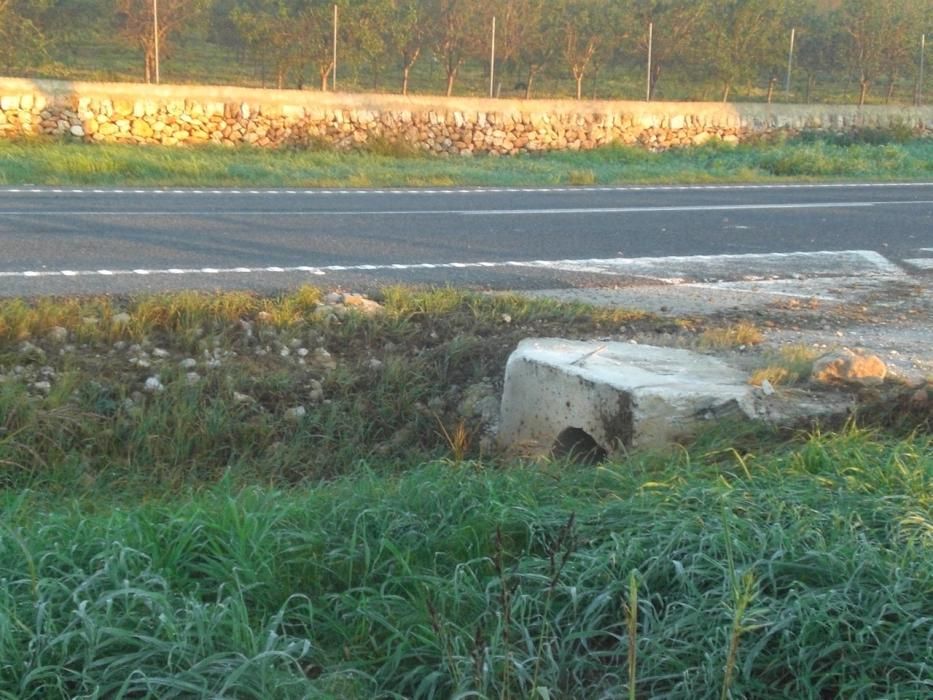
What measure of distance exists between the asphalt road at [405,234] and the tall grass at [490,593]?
3.77 m

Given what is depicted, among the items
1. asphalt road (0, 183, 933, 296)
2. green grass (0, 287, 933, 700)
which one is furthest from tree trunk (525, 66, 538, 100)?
green grass (0, 287, 933, 700)

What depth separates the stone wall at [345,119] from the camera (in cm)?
1717

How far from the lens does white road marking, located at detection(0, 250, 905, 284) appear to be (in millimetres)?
7922

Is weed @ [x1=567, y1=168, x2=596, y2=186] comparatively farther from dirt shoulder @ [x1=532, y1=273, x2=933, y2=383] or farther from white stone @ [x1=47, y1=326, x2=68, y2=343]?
white stone @ [x1=47, y1=326, x2=68, y2=343]

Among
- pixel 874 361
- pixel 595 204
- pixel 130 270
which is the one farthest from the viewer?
pixel 595 204

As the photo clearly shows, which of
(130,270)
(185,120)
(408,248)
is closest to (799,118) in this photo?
(185,120)

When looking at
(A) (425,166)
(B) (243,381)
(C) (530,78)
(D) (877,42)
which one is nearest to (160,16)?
(C) (530,78)

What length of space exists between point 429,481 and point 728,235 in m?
6.74

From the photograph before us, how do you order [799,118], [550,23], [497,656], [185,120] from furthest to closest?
[550,23]
[799,118]
[185,120]
[497,656]

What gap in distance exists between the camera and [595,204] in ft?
40.7

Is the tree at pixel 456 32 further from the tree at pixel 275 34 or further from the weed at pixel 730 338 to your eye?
the weed at pixel 730 338

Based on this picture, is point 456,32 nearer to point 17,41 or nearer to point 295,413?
point 17,41

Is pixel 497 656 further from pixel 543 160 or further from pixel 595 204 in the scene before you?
pixel 543 160

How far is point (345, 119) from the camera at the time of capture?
18922mm
